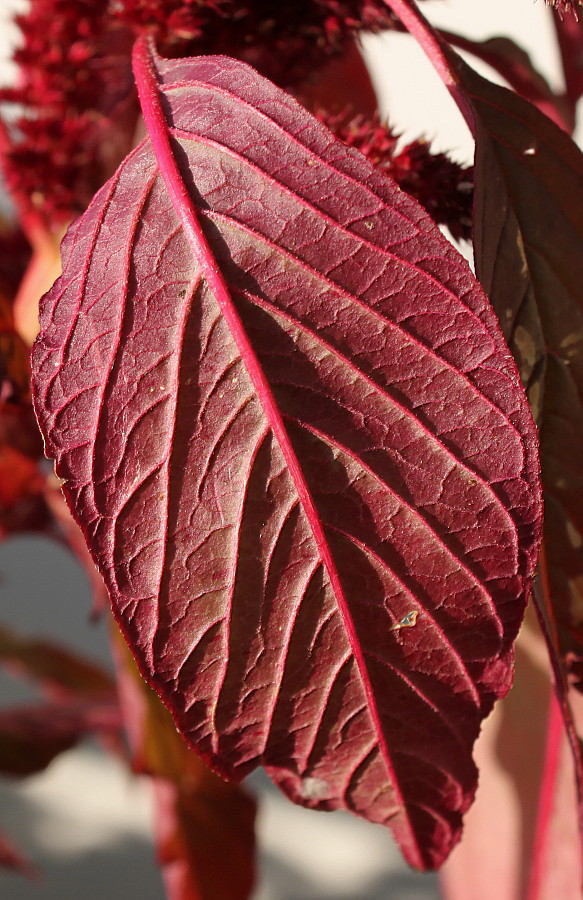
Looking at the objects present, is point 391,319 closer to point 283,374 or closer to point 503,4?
point 283,374

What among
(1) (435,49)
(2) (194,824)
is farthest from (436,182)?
(2) (194,824)

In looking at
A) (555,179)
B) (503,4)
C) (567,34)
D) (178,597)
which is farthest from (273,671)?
(503,4)

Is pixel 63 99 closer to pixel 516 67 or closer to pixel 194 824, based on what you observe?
pixel 516 67

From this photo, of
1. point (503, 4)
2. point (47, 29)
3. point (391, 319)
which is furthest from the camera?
point (503, 4)

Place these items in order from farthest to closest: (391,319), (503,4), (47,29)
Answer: (503,4) < (47,29) < (391,319)

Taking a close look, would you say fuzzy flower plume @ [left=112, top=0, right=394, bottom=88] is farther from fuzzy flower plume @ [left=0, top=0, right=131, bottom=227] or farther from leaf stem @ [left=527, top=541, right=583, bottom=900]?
leaf stem @ [left=527, top=541, right=583, bottom=900]
